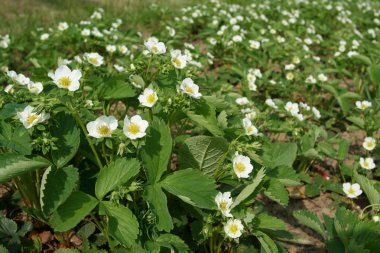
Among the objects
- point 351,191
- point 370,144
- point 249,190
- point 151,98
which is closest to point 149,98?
point 151,98

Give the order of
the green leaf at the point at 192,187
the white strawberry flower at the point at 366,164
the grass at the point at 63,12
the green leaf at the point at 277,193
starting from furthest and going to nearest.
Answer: the grass at the point at 63,12, the white strawberry flower at the point at 366,164, the green leaf at the point at 277,193, the green leaf at the point at 192,187

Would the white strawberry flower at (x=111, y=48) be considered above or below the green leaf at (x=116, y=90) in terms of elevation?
below

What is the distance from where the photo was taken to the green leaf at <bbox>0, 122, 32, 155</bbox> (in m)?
1.53

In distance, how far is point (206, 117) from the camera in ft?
6.21

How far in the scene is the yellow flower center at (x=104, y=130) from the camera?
1633 millimetres

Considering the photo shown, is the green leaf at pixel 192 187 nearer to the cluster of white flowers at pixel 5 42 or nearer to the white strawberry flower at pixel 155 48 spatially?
the white strawberry flower at pixel 155 48

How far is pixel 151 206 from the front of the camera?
151cm

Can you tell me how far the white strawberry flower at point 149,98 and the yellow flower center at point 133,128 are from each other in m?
0.18

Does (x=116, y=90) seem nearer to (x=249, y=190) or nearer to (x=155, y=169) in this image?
(x=155, y=169)

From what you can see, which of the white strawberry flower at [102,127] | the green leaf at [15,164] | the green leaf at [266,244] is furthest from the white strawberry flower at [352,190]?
the green leaf at [15,164]

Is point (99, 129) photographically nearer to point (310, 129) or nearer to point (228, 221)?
point (228, 221)

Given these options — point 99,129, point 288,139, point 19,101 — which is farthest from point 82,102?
point 288,139

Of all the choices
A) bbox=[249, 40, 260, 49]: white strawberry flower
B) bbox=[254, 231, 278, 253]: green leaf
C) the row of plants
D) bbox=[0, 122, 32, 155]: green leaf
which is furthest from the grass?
bbox=[254, 231, 278, 253]: green leaf

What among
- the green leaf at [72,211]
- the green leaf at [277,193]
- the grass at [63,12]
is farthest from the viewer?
the grass at [63,12]
